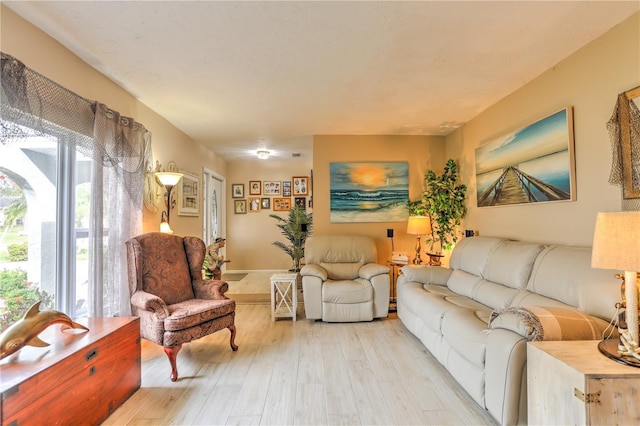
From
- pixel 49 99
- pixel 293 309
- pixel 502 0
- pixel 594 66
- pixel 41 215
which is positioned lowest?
pixel 293 309

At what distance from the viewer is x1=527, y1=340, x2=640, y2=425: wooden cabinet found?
1.21 metres

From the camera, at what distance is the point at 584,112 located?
7.22 feet

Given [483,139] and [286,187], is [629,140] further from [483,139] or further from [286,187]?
[286,187]

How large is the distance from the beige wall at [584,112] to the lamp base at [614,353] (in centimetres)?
97

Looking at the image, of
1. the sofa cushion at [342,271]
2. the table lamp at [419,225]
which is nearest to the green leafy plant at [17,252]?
the sofa cushion at [342,271]

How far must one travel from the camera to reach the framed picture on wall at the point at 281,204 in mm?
6473

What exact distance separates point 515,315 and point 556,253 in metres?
0.82

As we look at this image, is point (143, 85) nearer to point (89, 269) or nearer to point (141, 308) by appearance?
point (89, 269)

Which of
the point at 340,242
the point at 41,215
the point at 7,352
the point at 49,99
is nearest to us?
the point at 7,352

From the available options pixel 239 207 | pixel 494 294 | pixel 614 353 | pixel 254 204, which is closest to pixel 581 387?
pixel 614 353

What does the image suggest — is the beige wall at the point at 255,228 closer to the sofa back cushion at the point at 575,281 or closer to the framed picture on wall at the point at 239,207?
the framed picture on wall at the point at 239,207

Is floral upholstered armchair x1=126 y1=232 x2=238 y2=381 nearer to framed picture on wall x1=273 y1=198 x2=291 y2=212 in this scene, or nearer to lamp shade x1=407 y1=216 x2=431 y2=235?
lamp shade x1=407 y1=216 x2=431 y2=235

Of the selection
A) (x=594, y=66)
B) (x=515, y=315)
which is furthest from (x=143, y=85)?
(x=594, y=66)

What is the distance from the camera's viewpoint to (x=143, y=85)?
8.87 feet
